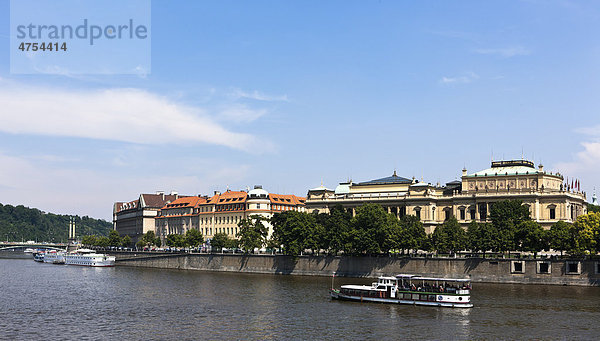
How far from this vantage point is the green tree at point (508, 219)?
12138cm

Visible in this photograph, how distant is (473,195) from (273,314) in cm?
9708

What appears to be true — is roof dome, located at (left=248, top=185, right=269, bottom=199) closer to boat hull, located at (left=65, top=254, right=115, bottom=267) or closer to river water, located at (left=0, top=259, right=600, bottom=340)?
boat hull, located at (left=65, top=254, right=115, bottom=267)

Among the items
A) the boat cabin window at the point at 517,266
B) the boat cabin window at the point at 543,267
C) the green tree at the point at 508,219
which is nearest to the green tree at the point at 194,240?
the green tree at the point at 508,219

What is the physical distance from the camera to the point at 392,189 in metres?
178

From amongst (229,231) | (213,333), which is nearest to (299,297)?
(213,333)

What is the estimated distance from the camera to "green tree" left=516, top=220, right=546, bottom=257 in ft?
391

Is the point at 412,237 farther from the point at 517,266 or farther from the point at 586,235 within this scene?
the point at 586,235

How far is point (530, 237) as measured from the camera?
120 metres

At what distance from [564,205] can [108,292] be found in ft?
338

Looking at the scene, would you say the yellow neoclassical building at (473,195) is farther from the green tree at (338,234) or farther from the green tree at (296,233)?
the green tree at (296,233)

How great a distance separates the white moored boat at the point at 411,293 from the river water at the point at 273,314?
1853mm

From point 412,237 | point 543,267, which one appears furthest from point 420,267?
point 543,267

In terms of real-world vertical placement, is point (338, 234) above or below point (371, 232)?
below

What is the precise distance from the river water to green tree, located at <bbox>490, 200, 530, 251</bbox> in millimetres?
11246
